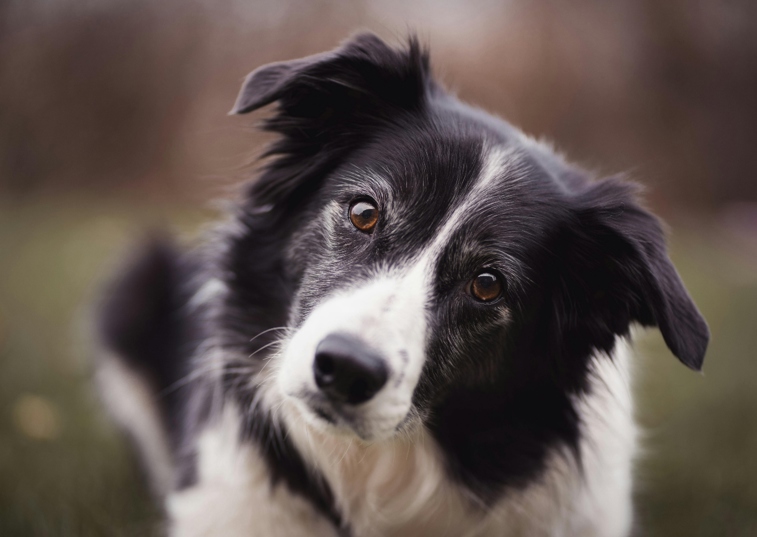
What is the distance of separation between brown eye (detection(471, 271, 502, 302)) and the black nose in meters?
0.56

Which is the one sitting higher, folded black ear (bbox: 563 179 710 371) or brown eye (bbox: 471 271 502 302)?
folded black ear (bbox: 563 179 710 371)

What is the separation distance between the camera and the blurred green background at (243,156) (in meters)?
3.79

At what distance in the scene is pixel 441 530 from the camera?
2.67m

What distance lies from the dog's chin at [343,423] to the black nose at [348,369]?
0.24 feet

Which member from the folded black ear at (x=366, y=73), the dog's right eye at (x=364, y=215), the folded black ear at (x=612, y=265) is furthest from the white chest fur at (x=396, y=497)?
the folded black ear at (x=366, y=73)

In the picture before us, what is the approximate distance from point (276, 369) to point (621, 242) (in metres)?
1.37

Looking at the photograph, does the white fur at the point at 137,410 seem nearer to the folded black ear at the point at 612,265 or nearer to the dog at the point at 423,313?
the dog at the point at 423,313

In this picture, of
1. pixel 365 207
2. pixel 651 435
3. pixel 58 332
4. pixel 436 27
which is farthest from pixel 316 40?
pixel 365 207

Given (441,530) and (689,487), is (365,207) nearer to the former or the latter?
(441,530)

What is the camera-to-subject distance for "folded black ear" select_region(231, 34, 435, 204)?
8.56 ft

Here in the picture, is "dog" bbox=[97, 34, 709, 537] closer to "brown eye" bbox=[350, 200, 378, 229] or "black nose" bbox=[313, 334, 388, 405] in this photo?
"brown eye" bbox=[350, 200, 378, 229]

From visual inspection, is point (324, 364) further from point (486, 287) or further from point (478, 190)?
point (478, 190)

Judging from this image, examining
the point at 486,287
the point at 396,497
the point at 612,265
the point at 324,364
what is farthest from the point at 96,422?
the point at 612,265

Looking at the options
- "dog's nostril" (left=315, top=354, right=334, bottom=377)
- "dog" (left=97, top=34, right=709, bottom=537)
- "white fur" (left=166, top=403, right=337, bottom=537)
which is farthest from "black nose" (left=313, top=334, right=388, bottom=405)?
"white fur" (left=166, top=403, right=337, bottom=537)
